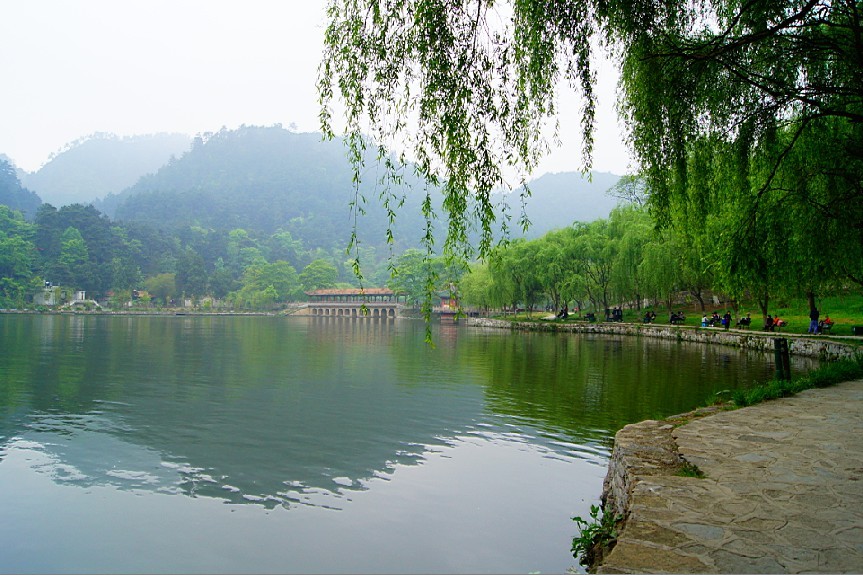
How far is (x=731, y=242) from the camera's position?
8242 mm

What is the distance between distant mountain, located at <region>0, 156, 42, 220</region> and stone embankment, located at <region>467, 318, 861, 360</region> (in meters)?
120

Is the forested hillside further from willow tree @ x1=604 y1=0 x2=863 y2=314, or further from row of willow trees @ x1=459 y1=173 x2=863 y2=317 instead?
row of willow trees @ x1=459 y1=173 x2=863 y2=317

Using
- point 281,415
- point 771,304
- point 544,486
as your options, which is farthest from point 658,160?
point 771,304

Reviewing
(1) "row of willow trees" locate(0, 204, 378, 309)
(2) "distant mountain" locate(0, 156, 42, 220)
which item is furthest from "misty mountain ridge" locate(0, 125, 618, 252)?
A: (1) "row of willow trees" locate(0, 204, 378, 309)

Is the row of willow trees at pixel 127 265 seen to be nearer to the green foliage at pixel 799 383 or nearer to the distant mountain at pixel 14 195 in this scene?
the distant mountain at pixel 14 195

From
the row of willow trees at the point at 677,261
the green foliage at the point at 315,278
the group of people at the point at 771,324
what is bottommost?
the group of people at the point at 771,324

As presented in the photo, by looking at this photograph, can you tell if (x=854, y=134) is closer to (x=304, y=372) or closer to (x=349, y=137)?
(x=349, y=137)

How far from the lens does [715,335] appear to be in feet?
90.6

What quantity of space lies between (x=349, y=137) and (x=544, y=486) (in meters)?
4.87

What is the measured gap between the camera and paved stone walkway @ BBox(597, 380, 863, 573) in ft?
10.7

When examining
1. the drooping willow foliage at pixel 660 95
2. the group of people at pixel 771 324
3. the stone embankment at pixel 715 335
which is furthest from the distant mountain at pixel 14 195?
the drooping willow foliage at pixel 660 95

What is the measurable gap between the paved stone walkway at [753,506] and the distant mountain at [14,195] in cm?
14465

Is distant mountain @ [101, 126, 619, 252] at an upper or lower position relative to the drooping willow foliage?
upper

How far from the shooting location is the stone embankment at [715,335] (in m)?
18.8
